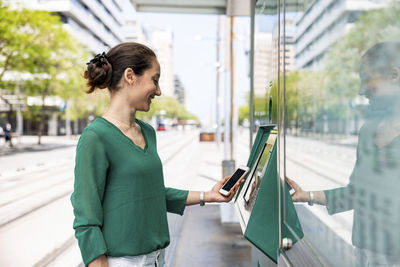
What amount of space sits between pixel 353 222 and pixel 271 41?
1699 millimetres

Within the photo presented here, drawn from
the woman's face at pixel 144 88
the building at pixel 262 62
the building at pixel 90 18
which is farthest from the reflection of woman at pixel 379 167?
the building at pixel 90 18

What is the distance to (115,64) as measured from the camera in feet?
5.96

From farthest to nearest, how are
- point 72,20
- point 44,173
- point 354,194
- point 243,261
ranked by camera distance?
point 72,20 → point 44,173 → point 243,261 → point 354,194

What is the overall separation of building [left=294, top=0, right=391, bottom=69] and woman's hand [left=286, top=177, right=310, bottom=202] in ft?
1.66

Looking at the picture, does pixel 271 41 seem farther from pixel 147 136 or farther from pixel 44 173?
pixel 44 173

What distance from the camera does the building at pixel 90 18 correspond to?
4462 cm

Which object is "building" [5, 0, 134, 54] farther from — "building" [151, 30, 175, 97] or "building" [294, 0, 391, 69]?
"building" [151, 30, 175, 97]

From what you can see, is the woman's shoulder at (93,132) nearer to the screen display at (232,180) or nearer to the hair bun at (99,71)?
the hair bun at (99,71)

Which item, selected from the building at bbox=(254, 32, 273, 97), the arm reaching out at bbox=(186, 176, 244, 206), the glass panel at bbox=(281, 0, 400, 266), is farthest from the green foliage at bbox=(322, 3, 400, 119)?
the building at bbox=(254, 32, 273, 97)

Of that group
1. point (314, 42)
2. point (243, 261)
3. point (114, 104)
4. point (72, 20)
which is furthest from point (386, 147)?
point (72, 20)

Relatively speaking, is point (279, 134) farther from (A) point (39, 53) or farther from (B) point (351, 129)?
(A) point (39, 53)

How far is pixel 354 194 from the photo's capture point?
1.05 m

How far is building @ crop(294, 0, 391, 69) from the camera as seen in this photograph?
1.01 meters

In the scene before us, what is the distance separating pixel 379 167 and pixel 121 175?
107 cm
